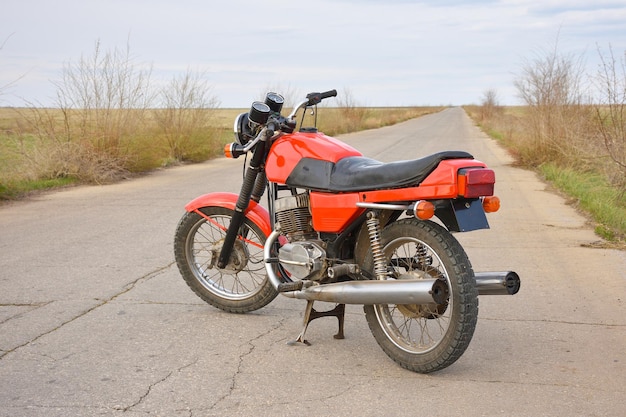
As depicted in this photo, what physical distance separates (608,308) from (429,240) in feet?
7.44

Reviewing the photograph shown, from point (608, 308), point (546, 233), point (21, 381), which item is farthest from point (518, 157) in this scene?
point (21, 381)

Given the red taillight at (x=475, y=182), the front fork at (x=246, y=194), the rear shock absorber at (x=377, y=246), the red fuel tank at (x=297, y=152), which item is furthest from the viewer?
the front fork at (x=246, y=194)

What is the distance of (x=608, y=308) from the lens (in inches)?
232

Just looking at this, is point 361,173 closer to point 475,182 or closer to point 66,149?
point 475,182

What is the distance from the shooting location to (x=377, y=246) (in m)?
4.59

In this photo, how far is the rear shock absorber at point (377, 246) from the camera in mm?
4586

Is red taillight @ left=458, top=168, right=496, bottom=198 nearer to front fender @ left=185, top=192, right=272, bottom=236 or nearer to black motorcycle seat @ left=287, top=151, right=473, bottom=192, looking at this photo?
black motorcycle seat @ left=287, top=151, right=473, bottom=192

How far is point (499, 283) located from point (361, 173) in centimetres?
101

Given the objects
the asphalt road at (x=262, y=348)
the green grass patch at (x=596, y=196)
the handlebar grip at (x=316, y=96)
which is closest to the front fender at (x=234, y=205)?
the asphalt road at (x=262, y=348)

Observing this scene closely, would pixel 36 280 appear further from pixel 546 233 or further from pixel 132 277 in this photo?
pixel 546 233

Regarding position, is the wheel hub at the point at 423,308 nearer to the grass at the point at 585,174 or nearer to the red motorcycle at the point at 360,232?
the red motorcycle at the point at 360,232

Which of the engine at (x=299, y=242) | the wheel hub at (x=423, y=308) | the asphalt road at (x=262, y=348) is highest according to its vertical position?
the engine at (x=299, y=242)

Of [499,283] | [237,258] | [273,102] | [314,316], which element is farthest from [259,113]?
[499,283]

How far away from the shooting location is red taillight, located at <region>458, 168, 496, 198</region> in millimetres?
4145
